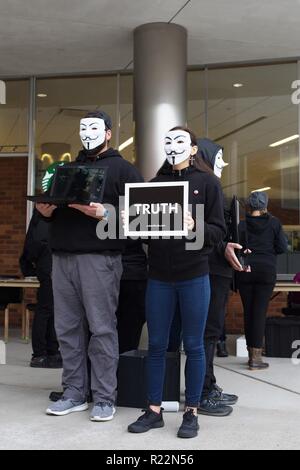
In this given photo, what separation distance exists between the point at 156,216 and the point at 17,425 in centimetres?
143

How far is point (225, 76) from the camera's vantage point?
27.7 feet

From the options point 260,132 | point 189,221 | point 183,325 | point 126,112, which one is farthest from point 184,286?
point 126,112

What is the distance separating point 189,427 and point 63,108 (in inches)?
249

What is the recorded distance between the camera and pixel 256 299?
18.9 ft

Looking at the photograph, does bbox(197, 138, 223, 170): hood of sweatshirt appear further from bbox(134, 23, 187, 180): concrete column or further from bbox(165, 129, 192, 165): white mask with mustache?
bbox(134, 23, 187, 180): concrete column

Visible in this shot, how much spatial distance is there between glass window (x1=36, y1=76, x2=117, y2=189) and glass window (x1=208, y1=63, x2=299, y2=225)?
4.86 ft

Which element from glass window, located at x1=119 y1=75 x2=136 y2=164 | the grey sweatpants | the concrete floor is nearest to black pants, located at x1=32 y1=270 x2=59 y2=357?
the concrete floor

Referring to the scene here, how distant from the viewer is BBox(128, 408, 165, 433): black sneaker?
3316 mm

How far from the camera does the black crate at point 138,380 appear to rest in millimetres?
3820

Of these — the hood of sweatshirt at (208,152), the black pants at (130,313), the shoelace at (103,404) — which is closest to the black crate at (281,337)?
the black pants at (130,313)

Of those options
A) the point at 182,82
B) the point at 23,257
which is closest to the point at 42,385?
the point at 23,257

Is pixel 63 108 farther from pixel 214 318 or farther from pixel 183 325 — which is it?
pixel 183 325

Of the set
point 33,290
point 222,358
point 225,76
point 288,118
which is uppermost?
point 225,76

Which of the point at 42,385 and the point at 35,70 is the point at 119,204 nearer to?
the point at 42,385
